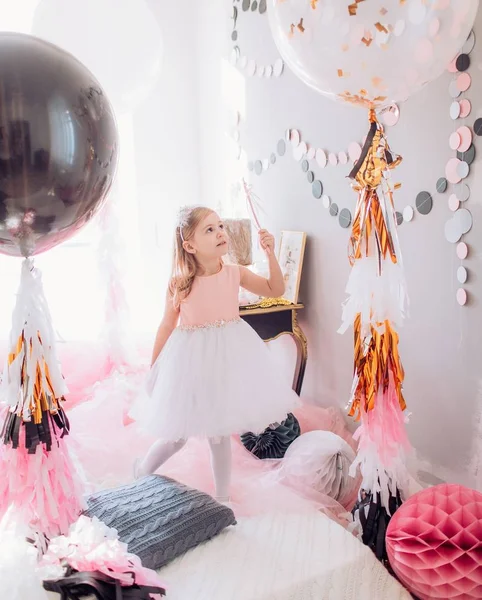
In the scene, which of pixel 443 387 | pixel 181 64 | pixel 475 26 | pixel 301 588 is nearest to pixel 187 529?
pixel 301 588

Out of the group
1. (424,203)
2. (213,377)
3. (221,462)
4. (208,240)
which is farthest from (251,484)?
(424,203)

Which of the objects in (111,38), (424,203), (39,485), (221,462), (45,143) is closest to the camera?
(45,143)

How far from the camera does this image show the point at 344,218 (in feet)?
6.43

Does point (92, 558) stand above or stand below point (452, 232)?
below

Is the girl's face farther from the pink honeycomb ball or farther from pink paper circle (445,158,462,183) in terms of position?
the pink honeycomb ball

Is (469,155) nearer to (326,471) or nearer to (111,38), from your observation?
(326,471)

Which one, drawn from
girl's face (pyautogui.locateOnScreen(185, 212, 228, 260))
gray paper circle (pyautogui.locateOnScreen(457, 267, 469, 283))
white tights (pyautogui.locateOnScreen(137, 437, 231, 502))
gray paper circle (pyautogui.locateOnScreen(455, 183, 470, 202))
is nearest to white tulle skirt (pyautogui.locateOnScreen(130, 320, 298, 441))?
white tights (pyautogui.locateOnScreen(137, 437, 231, 502))

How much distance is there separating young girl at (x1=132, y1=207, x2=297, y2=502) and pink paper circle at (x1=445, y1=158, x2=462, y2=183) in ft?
1.80

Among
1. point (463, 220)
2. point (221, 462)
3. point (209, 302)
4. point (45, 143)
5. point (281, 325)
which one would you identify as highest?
point (45, 143)

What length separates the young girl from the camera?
1586 millimetres

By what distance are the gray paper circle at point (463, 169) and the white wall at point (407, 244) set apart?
2 cm

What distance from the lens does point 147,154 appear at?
3061 millimetres

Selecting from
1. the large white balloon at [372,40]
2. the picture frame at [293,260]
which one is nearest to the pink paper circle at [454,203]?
the large white balloon at [372,40]

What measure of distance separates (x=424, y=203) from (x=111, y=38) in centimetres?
131
